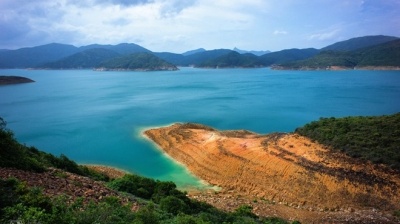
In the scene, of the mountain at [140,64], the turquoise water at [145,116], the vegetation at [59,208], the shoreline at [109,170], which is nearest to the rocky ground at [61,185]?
the vegetation at [59,208]

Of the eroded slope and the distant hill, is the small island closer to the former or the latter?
the eroded slope

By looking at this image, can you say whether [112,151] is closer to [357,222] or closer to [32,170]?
[32,170]

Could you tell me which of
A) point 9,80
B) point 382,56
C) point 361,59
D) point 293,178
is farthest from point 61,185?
point 361,59

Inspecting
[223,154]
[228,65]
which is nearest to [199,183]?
[223,154]

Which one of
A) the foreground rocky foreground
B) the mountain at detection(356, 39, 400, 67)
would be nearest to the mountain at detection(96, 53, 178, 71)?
the mountain at detection(356, 39, 400, 67)

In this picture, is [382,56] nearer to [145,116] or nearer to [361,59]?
[361,59]

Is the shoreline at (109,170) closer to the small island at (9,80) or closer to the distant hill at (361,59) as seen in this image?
the small island at (9,80)
